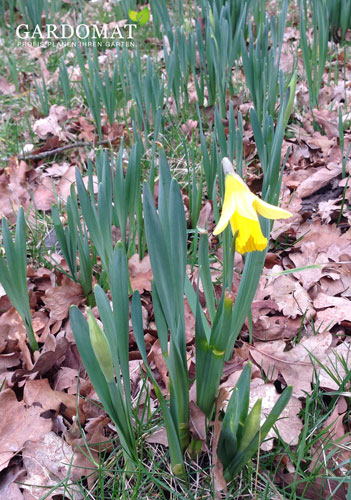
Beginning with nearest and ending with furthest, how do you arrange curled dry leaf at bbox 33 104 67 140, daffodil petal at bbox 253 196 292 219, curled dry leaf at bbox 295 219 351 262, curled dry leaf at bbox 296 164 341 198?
daffodil petal at bbox 253 196 292 219
curled dry leaf at bbox 295 219 351 262
curled dry leaf at bbox 296 164 341 198
curled dry leaf at bbox 33 104 67 140

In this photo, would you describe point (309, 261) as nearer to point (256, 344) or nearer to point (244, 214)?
point (256, 344)

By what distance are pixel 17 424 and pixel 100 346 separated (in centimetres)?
57

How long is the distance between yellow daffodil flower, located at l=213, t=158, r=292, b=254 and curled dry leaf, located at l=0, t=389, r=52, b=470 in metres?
0.73

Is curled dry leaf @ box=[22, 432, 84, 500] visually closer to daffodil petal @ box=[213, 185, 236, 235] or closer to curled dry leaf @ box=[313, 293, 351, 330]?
daffodil petal @ box=[213, 185, 236, 235]

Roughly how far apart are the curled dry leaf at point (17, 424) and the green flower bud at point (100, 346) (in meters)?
0.47

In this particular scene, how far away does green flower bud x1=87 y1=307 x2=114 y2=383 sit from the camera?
0.83 metres

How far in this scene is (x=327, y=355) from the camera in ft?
4.29

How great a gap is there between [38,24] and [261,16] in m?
1.85

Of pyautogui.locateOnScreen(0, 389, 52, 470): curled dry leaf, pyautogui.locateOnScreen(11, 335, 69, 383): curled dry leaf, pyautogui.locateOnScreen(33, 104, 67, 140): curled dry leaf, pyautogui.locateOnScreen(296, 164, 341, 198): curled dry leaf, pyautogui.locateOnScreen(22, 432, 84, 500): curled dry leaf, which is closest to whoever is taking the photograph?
pyautogui.locateOnScreen(22, 432, 84, 500): curled dry leaf

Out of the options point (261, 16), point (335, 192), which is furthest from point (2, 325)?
point (261, 16)

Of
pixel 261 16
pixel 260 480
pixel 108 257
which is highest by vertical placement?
pixel 261 16

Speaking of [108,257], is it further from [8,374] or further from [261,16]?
[261,16]

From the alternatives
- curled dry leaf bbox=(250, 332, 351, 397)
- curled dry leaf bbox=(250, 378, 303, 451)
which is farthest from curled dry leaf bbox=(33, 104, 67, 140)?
curled dry leaf bbox=(250, 378, 303, 451)

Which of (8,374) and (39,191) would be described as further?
(39,191)
